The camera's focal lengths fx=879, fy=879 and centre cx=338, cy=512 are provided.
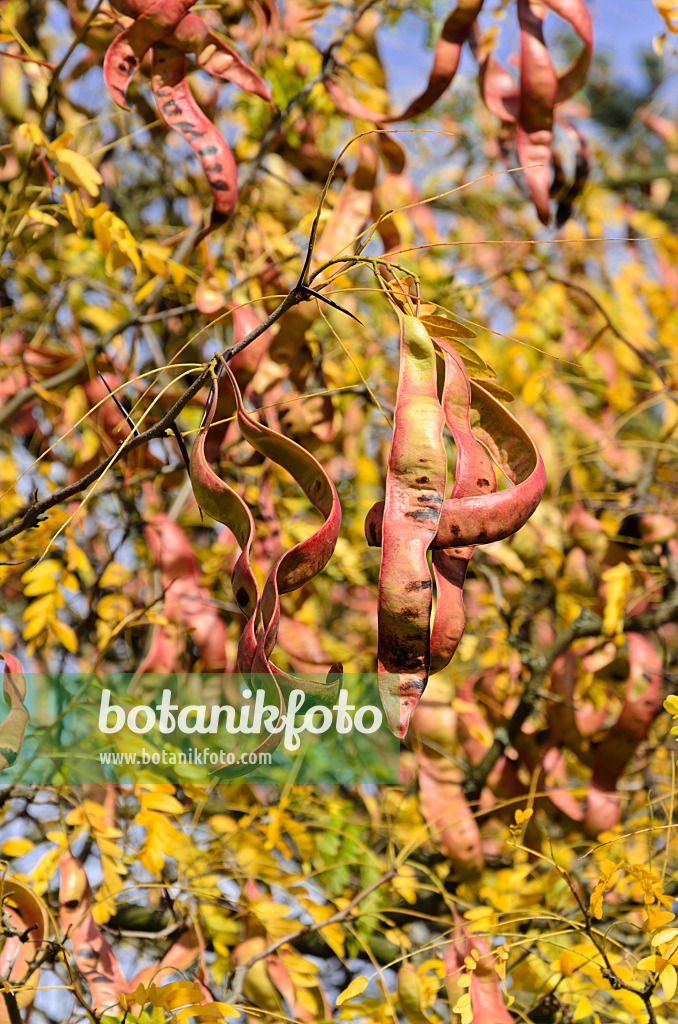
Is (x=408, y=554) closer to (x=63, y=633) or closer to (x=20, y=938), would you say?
(x=20, y=938)

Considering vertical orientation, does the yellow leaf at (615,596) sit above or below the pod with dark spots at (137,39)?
below

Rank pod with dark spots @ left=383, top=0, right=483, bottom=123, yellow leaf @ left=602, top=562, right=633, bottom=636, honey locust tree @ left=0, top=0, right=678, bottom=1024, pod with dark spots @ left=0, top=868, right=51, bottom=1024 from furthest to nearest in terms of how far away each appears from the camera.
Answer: yellow leaf @ left=602, top=562, right=633, bottom=636
pod with dark spots @ left=383, top=0, right=483, bottom=123
pod with dark spots @ left=0, top=868, right=51, bottom=1024
honey locust tree @ left=0, top=0, right=678, bottom=1024

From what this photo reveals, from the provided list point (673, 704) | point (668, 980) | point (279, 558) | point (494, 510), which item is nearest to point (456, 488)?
point (494, 510)

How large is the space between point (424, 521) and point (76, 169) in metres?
0.85

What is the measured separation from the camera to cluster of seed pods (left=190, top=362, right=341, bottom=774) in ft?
2.13

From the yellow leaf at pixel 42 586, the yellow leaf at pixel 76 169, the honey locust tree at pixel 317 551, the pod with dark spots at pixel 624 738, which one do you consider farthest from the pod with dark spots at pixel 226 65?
the pod with dark spots at pixel 624 738

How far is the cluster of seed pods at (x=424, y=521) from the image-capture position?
0.66 m

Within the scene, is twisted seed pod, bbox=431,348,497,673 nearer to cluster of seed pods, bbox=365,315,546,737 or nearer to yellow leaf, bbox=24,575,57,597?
cluster of seed pods, bbox=365,315,546,737

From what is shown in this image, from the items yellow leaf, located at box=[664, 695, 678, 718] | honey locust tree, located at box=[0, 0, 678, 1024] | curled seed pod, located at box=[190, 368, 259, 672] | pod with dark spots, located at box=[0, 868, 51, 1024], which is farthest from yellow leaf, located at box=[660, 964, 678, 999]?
pod with dark spots, located at box=[0, 868, 51, 1024]

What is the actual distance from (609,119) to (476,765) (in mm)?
12872

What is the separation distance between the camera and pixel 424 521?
0.67 metres

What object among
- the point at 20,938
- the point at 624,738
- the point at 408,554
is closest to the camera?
the point at 408,554

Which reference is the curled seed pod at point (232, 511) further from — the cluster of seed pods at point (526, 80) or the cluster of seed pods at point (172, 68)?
the cluster of seed pods at point (526, 80)

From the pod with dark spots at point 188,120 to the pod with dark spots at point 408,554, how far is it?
522mm
